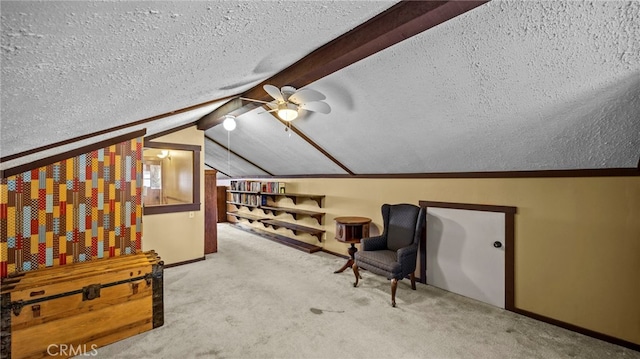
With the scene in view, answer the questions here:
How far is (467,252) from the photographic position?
3.40 meters

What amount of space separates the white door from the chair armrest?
598mm

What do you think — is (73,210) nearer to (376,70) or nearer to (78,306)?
(78,306)

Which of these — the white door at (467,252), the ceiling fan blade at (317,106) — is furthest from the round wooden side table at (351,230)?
the ceiling fan blade at (317,106)

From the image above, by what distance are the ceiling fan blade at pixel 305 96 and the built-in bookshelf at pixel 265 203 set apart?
3024 millimetres

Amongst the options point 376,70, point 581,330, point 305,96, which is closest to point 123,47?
point 305,96

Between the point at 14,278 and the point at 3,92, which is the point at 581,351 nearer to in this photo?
the point at 3,92

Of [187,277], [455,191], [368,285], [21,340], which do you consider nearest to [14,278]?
[21,340]

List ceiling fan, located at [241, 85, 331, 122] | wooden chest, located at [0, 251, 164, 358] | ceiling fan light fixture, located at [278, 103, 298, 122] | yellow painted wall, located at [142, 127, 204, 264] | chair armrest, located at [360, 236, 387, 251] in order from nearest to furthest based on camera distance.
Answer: wooden chest, located at [0, 251, 164, 358]
ceiling fan, located at [241, 85, 331, 122]
ceiling fan light fixture, located at [278, 103, 298, 122]
chair armrest, located at [360, 236, 387, 251]
yellow painted wall, located at [142, 127, 204, 264]

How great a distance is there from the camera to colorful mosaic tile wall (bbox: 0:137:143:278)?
2.44 m

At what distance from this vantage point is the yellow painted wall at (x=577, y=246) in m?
2.44

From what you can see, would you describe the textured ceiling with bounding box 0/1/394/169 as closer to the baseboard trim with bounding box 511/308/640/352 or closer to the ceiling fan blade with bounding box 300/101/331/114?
the ceiling fan blade with bounding box 300/101/331/114

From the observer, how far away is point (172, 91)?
1738mm

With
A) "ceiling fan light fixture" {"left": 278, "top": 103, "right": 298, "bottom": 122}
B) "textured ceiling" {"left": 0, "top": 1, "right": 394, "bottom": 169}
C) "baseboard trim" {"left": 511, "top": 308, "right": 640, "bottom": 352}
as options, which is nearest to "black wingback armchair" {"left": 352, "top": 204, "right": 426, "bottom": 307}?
"baseboard trim" {"left": 511, "top": 308, "right": 640, "bottom": 352}

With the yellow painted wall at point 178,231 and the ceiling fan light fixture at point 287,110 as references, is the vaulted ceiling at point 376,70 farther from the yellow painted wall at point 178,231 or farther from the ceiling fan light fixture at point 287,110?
the yellow painted wall at point 178,231
